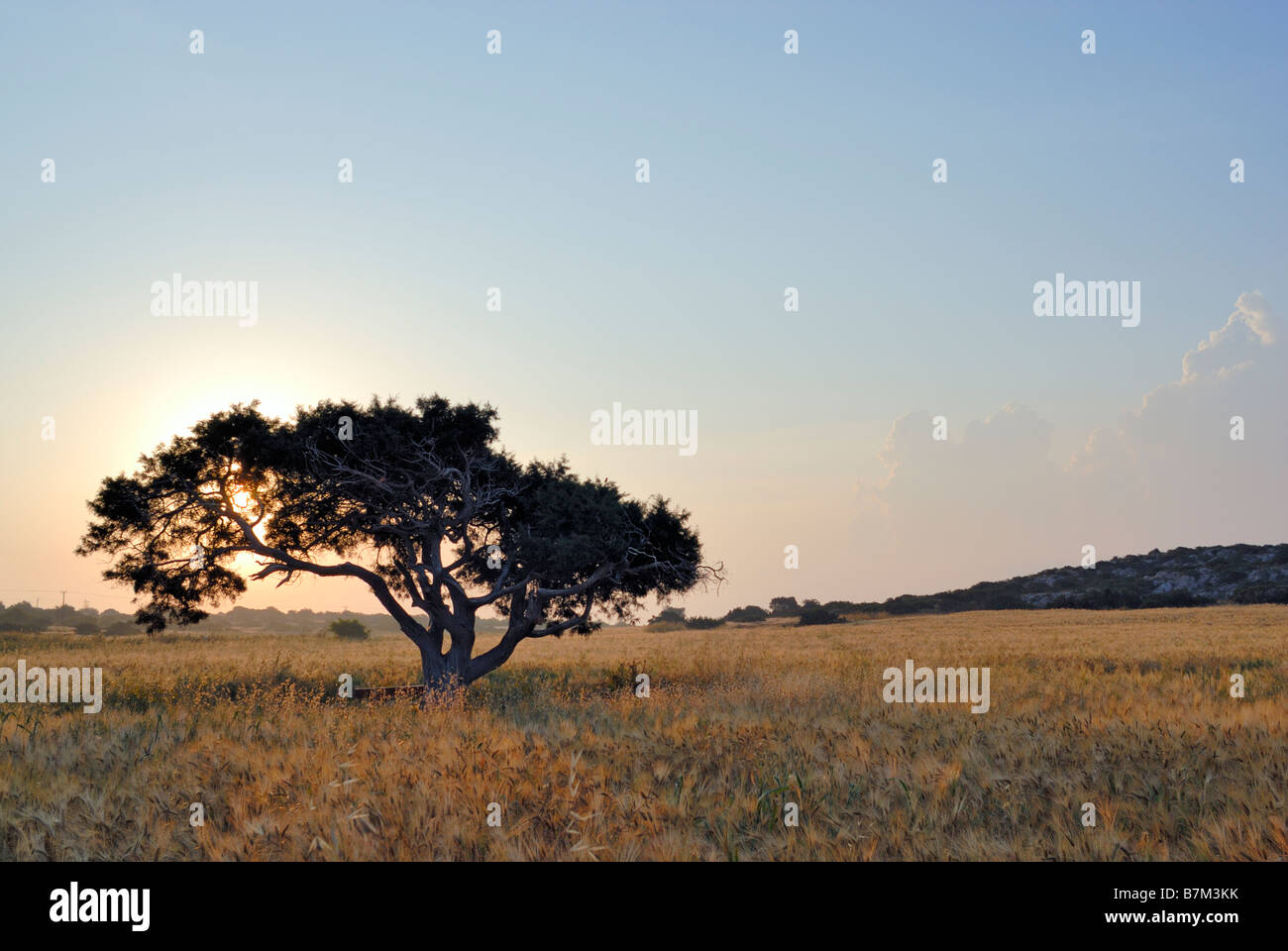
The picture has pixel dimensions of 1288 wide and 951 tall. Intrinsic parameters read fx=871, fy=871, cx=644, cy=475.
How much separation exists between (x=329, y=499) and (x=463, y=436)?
4293 mm

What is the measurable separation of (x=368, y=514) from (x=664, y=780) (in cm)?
1758

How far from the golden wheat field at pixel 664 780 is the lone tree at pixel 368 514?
6430mm

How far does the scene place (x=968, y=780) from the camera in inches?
430

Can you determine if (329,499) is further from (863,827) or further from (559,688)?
(863,827)


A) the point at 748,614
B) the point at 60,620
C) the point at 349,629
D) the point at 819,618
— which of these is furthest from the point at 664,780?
the point at 60,620

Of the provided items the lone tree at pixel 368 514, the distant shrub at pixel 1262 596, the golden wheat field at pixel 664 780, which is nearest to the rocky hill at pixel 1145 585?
the distant shrub at pixel 1262 596

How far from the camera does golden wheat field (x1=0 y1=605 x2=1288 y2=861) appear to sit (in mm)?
8273

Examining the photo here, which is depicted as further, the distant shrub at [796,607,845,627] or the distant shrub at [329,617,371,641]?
the distant shrub at [796,607,845,627]

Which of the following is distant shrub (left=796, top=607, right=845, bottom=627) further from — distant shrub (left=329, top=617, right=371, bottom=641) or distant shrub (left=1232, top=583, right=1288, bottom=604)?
distant shrub (left=1232, top=583, right=1288, bottom=604)

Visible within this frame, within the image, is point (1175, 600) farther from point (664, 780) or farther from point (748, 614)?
point (664, 780)

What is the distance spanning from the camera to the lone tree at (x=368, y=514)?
25.0 meters

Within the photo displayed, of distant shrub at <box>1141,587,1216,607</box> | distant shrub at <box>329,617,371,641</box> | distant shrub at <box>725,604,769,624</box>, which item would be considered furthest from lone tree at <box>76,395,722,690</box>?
distant shrub at <box>1141,587,1216,607</box>

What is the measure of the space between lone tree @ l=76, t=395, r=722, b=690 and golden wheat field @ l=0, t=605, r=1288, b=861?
21.1 feet
